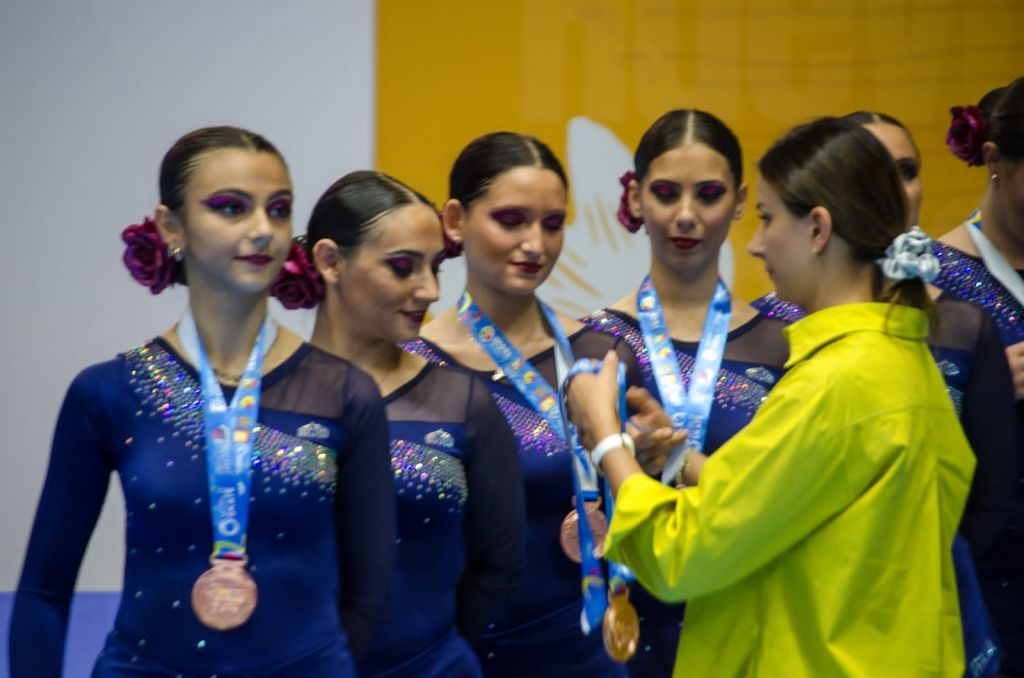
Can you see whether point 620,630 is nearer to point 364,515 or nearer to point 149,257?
point 364,515

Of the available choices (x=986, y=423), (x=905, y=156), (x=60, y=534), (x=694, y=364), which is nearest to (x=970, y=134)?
(x=905, y=156)

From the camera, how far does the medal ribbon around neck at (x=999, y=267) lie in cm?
385

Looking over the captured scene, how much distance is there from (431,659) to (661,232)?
1119 mm

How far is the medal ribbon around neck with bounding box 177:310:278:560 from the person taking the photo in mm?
2695

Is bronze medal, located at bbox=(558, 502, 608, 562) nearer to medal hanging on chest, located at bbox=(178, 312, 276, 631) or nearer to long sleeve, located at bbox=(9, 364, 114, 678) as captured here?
medal hanging on chest, located at bbox=(178, 312, 276, 631)

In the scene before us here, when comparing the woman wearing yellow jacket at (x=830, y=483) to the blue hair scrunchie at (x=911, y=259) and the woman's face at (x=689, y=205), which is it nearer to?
the blue hair scrunchie at (x=911, y=259)

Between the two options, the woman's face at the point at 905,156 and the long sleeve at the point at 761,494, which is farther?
the woman's face at the point at 905,156

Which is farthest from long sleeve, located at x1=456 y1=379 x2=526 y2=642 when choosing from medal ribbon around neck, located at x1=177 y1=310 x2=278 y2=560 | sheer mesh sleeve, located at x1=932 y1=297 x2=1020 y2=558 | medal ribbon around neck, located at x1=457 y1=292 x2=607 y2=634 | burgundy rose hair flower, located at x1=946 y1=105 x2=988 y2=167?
burgundy rose hair flower, located at x1=946 y1=105 x2=988 y2=167

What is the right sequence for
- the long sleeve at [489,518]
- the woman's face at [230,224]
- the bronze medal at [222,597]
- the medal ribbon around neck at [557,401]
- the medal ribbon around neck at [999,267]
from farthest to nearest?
1. the medal ribbon around neck at [999,267]
2. the medal ribbon around neck at [557,401]
3. the long sleeve at [489,518]
4. the woman's face at [230,224]
5. the bronze medal at [222,597]

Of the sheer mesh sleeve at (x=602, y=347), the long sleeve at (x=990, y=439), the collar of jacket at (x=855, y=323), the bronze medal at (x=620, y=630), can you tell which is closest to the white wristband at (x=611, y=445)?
the collar of jacket at (x=855, y=323)

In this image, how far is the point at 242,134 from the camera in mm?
2916

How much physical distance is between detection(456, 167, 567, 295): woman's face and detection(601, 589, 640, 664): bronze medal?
0.76 m

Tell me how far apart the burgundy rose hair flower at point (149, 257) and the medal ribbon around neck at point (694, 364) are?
119cm

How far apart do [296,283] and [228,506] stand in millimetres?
743
